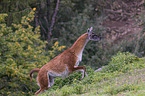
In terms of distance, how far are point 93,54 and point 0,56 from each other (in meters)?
11.1

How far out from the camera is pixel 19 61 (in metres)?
16.5

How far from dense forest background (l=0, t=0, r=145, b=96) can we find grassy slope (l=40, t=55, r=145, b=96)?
22.8ft

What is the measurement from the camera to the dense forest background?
16.4 meters

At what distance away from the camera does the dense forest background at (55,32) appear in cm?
1639

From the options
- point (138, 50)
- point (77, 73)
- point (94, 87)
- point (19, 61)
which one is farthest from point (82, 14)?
point (94, 87)

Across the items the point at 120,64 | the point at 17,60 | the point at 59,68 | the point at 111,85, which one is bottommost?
the point at 17,60

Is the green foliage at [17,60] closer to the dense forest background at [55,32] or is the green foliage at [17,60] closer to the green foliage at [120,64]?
the dense forest background at [55,32]

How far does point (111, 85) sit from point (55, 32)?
18606 mm

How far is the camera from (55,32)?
26219 mm

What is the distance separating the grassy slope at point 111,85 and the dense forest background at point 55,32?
696cm

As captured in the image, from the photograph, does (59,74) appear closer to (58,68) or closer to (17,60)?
(58,68)

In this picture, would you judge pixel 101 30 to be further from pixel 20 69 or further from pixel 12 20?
pixel 20 69

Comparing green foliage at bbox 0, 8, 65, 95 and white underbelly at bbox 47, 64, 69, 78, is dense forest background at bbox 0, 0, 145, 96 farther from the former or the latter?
white underbelly at bbox 47, 64, 69, 78

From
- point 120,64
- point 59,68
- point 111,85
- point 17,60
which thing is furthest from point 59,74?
point 17,60
